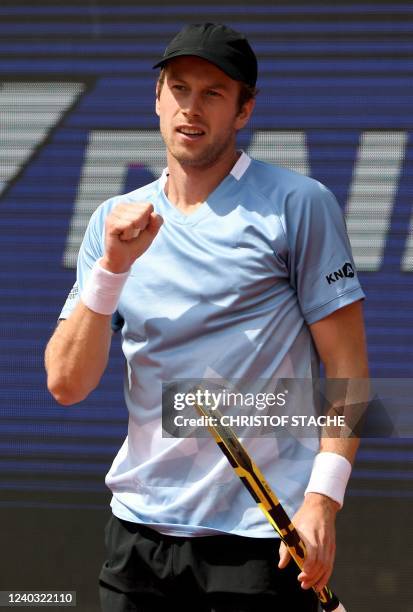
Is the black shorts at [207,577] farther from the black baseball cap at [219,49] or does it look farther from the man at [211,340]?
the black baseball cap at [219,49]

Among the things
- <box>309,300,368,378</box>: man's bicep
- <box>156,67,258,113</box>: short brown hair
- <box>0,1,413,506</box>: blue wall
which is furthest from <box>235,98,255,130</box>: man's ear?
<box>0,1,413,506</box>: blue wall

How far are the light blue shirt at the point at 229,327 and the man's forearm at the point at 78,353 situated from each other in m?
0.06

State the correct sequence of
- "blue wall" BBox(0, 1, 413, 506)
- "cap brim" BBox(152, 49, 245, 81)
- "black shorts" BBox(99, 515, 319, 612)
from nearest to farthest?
"black shorts" BBox(99, 515, 319, 612) → "cap brim" BBox(152, 49, 245, 81) → "blue wall" BBox(0, 1, 413, 506)

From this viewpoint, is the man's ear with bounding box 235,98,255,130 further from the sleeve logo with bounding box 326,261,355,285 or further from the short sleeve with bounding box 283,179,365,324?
the sleeve logo with bounding box 326,261,355,285

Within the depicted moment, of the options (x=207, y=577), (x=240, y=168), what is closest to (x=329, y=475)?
(x=207, y=577)

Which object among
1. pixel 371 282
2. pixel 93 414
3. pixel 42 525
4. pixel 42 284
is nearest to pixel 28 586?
pixel 42 525

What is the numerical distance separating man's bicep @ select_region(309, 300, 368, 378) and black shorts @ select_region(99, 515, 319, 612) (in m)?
0.33

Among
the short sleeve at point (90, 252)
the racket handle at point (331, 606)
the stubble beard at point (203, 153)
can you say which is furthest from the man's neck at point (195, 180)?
the racket handle at point (331, 606)

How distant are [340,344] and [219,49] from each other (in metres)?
0.61

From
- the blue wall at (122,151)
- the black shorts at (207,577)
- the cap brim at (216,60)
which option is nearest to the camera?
the black shorts at (207,577)

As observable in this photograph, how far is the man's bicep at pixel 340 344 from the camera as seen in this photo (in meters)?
2.09

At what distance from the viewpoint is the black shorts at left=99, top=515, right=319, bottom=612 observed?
80.9 inches

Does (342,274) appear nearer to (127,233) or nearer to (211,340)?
(211,340)

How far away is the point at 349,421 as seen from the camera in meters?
2.14
